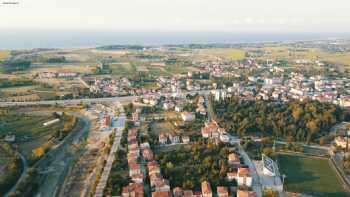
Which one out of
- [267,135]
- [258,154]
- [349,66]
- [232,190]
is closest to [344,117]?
[267,135]

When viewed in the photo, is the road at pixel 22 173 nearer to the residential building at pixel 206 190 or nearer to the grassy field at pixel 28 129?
the grassy field at pixel 28 129

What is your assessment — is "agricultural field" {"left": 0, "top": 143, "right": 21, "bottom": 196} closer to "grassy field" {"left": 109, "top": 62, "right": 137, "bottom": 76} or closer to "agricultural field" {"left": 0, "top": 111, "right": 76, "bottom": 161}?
"agricultural field" {"left": 0, "top": 111, "right": 76, "bottom": 161}

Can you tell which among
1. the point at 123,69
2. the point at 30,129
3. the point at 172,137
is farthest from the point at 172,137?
the point at 123,69

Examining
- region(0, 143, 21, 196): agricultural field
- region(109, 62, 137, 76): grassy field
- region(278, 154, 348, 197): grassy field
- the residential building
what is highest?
region(109, 62, 137, 76): grassy field

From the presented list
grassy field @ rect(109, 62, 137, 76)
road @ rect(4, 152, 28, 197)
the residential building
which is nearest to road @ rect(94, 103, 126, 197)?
road @ rect(4, 152, 28, 197)

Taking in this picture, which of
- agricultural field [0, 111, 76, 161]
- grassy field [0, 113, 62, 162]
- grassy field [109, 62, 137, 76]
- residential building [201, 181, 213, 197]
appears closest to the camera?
residential building [201, 181, 213, 197]

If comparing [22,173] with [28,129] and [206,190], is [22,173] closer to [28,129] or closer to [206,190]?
[28,129]

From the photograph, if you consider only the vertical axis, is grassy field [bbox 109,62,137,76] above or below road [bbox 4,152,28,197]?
above

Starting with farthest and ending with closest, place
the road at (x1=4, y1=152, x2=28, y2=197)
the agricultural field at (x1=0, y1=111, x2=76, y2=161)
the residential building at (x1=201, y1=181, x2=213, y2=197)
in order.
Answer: the agricultural field at (x1=0, y1=111, x2=76, y2=161) < the road at (x1=4, y1=152, x2=28, y2=197) < the residential building at (x1=201, y1=181, x2=213, y2=197)

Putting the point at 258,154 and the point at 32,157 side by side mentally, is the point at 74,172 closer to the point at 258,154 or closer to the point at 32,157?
the point at 32,157
